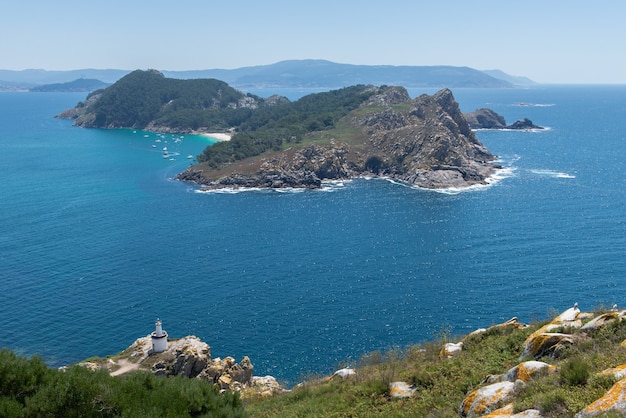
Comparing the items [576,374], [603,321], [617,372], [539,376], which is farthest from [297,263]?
[617,372]

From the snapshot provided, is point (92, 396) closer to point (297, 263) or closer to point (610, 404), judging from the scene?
point (610, 404)

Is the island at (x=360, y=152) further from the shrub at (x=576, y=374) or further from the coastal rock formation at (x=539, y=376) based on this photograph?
the shrub at (x=576, y=374)

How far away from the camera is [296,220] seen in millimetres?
98438

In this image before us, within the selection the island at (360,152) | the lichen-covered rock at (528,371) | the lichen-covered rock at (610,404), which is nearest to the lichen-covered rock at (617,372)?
the lichen-covered rock at (610,404)

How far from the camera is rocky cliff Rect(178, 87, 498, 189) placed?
132 m

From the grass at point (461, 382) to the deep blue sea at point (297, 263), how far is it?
33.3ft

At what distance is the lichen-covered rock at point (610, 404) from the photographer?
12.5 m

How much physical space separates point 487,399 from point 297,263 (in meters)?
59.5

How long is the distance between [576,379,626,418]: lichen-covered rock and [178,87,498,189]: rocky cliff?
113825mm

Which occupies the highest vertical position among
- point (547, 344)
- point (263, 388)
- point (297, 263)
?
point (547, 344)

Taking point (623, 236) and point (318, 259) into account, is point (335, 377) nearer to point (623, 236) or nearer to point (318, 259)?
point (318, 259)

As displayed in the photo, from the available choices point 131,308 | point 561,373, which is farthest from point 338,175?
point 561,373

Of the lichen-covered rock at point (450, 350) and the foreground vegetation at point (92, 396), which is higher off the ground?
the foreground vegetation at point (92, 396)

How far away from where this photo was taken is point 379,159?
477 ft
